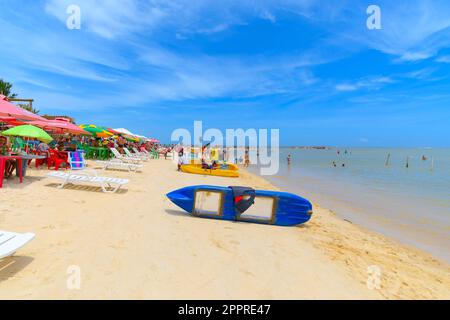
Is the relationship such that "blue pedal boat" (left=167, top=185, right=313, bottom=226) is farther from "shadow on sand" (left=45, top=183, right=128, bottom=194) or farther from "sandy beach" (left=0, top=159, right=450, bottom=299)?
"shadow on sand" (left=45, top=183, right=128, bottom=194)

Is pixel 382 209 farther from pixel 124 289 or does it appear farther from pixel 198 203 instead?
pixel 124 289

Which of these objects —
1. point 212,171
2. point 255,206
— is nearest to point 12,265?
point 255,206

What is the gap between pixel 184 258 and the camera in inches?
131

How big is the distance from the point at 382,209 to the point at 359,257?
585 centimetres

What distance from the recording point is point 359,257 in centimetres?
409

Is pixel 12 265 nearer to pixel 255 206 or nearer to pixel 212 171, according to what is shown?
pixel 255 206

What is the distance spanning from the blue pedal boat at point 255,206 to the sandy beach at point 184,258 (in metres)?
0.22

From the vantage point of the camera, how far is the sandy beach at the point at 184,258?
2617mm

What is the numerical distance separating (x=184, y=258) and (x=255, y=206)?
7.66ft

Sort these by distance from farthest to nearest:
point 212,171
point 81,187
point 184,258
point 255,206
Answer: point 212,171 → point 81,187 → point 255,206 → point 184,258
